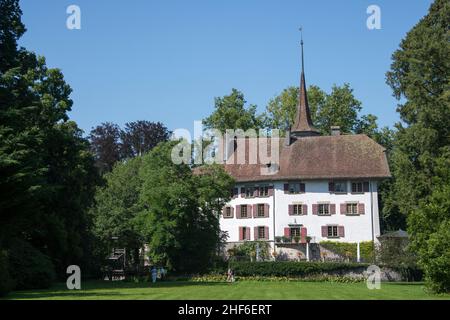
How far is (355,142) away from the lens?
62688mm

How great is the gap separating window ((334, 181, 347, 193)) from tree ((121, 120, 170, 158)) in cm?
2526

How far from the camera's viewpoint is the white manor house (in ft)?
193

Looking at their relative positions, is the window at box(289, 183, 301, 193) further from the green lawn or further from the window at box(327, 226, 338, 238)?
the green lawn

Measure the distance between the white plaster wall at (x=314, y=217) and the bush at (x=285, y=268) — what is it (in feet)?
35.6

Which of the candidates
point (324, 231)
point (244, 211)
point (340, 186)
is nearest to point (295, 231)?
point (324, 231)

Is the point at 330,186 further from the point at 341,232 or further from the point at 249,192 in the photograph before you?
the point at 249,192

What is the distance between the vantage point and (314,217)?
59719 millimetres

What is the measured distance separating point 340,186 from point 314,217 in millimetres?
3728

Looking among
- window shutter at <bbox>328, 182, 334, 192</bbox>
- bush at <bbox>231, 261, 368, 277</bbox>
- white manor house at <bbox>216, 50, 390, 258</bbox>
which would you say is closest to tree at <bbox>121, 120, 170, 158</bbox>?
white manor house at <bbox>216, 50, 390, 258</bbox>

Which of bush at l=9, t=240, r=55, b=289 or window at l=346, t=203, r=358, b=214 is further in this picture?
window at l=346, t=203, r=358, b=214

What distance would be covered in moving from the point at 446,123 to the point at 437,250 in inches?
756

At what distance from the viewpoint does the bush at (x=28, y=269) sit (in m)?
31.7

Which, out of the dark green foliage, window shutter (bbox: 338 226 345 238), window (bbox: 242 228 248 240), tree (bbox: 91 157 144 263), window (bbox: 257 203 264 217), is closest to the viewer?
tree (bbox: 91 157 144 263)
